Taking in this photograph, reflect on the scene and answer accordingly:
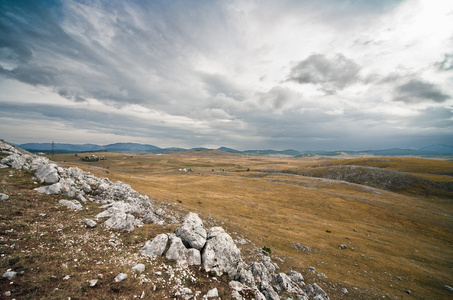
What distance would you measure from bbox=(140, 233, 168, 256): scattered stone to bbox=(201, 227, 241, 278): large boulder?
3.95 m

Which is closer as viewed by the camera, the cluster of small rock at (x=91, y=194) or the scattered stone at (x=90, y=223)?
the scattered stone at (x=90, y=223)

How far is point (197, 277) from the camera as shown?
46.6ft

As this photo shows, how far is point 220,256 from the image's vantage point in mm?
16688

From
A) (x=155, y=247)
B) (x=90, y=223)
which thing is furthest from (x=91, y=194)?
(x=155, y=247)

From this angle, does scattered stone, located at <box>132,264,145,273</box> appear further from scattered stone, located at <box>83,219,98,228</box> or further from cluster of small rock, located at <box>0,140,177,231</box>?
scattered stone, located at <box>83,219,98,228</box>

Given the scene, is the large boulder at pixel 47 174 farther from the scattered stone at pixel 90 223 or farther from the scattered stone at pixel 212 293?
the scattered stone at pixel 212 293

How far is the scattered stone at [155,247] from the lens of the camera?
50.1ft

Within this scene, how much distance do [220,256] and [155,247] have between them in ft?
20.9

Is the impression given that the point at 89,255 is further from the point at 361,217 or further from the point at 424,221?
the point at 424,221

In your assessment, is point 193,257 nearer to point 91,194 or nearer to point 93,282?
point 93,282

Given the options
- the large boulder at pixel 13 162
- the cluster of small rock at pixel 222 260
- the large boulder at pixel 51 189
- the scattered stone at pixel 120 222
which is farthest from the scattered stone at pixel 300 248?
the large boulder at pixel 13 162

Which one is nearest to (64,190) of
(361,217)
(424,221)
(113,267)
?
(113,267)

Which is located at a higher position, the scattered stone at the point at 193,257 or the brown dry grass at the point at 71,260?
the brown dry grass at the point at 71,260

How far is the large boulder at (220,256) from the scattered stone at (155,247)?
13.0 ft
